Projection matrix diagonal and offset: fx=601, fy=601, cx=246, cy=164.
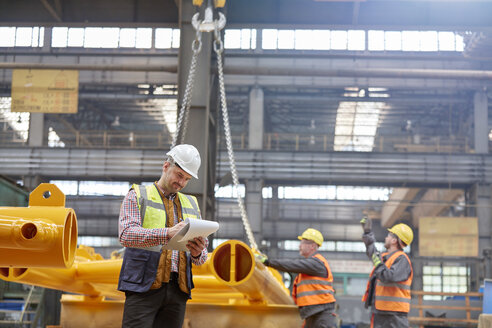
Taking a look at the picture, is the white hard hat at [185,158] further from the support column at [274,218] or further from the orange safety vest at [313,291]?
the support column at [274,218]

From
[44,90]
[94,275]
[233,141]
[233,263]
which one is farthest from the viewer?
[233,141]

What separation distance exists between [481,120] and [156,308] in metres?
23.9

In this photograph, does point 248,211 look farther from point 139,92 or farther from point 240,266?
point 240,266

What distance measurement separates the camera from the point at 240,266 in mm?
4016

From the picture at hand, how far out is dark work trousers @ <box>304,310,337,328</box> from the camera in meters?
6.68

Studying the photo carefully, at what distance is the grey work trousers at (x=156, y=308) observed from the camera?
320 cm

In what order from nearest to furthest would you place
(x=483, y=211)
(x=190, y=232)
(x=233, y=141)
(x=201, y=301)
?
(x=190, y=232) < (x=201, y=301) < (x=483, y=211) < (x=233, y=141)

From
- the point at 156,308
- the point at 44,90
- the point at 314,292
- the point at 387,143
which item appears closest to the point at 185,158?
the point at 156,308

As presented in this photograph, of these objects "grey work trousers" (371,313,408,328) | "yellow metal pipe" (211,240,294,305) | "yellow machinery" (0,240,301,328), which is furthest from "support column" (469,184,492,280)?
"yellow metal pipe" (211,240,294,305)

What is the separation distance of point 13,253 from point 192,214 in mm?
1566

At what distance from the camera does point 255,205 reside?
986 inches

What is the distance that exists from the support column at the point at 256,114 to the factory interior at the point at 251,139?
10 centimetres

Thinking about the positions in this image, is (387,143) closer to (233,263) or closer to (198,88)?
(198,88)

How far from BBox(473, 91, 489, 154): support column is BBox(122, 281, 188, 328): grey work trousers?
2304cm
